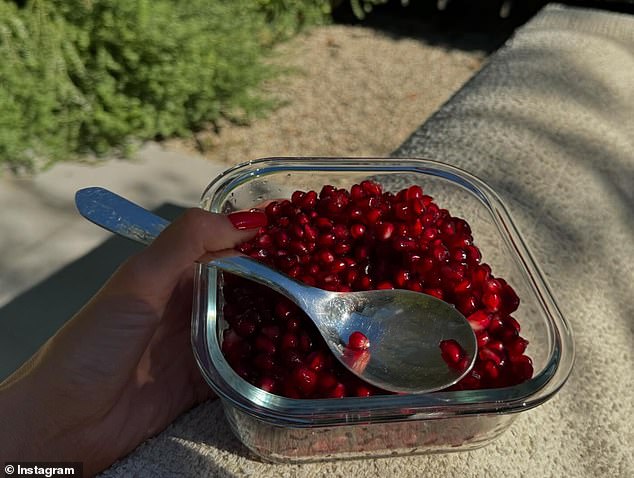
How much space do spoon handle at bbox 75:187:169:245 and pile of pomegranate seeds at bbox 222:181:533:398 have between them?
125 mm

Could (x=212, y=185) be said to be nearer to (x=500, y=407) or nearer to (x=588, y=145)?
(x=500, y=407)

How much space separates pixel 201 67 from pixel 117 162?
0.45m

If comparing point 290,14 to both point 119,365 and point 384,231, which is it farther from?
point 119,365

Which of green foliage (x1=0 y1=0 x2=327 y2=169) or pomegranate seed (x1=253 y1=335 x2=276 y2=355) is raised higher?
pomegranate seed (x1=253 y1=335 x2=276 y2=355)

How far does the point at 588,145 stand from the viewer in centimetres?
160

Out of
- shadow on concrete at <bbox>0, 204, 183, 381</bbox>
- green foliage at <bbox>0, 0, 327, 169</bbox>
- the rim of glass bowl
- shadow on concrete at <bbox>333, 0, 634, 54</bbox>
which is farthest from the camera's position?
shadow on concrete at <bbox>333, 0, 634, 54</bbox>

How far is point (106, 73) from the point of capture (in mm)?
2373

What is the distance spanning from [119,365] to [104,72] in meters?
1.73

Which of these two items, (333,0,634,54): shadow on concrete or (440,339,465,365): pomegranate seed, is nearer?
(440,339,465,365): pomegranate seed

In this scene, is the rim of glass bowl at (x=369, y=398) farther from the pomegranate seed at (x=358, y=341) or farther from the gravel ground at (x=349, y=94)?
the gravel ground at (x=349, y=94)

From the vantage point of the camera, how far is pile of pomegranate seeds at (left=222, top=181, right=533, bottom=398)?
2.58 feet

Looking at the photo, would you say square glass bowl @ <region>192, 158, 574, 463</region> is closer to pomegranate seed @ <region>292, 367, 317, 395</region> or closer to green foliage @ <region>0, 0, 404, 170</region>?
pomegranate seed @ <region>292, 367, 317, 395</region>

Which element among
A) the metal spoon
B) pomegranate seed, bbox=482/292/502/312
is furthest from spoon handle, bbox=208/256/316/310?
pomegranate seed, bbox=482/292/502/312

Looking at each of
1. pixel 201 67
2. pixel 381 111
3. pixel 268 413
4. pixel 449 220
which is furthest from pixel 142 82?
pixel 268 413
